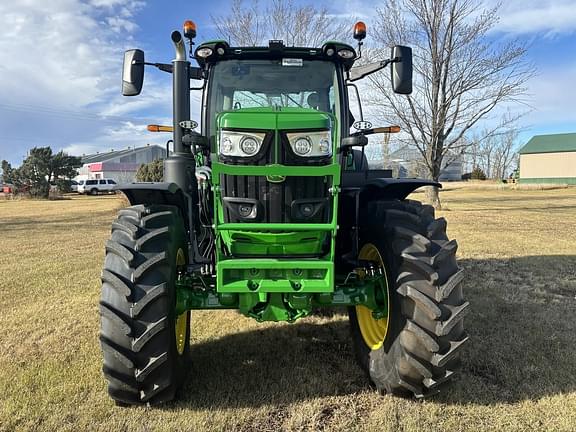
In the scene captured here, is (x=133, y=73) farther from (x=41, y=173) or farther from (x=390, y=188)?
(x=41, y=173)

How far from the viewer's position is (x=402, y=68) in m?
4.04

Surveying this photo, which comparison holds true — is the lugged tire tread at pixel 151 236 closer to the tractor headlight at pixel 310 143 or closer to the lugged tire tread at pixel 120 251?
the lugged tire tread at pixel 120 251

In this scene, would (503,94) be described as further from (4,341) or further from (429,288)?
(4,341)

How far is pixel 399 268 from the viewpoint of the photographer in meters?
3.32

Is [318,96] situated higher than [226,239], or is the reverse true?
[318,96]

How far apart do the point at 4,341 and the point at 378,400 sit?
12.0 feet

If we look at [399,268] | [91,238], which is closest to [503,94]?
[91,238]

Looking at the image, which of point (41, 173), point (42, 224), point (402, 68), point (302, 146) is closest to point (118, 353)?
→ point (302, 146)

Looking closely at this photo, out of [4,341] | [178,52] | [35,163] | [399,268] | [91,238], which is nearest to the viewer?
[399,268]

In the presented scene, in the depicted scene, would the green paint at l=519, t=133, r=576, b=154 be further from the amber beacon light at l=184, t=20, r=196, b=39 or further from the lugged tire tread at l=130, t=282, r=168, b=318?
the lugged tire tread at l=130, t=282, r=168, b=318

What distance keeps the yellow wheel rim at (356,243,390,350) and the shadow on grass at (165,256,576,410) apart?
285mm

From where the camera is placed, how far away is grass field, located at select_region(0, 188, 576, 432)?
124 inches

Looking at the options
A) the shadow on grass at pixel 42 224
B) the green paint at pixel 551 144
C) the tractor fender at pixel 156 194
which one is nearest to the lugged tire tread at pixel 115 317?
the tractor fender at pixel 156 194

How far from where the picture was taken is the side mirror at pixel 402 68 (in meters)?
4.02
